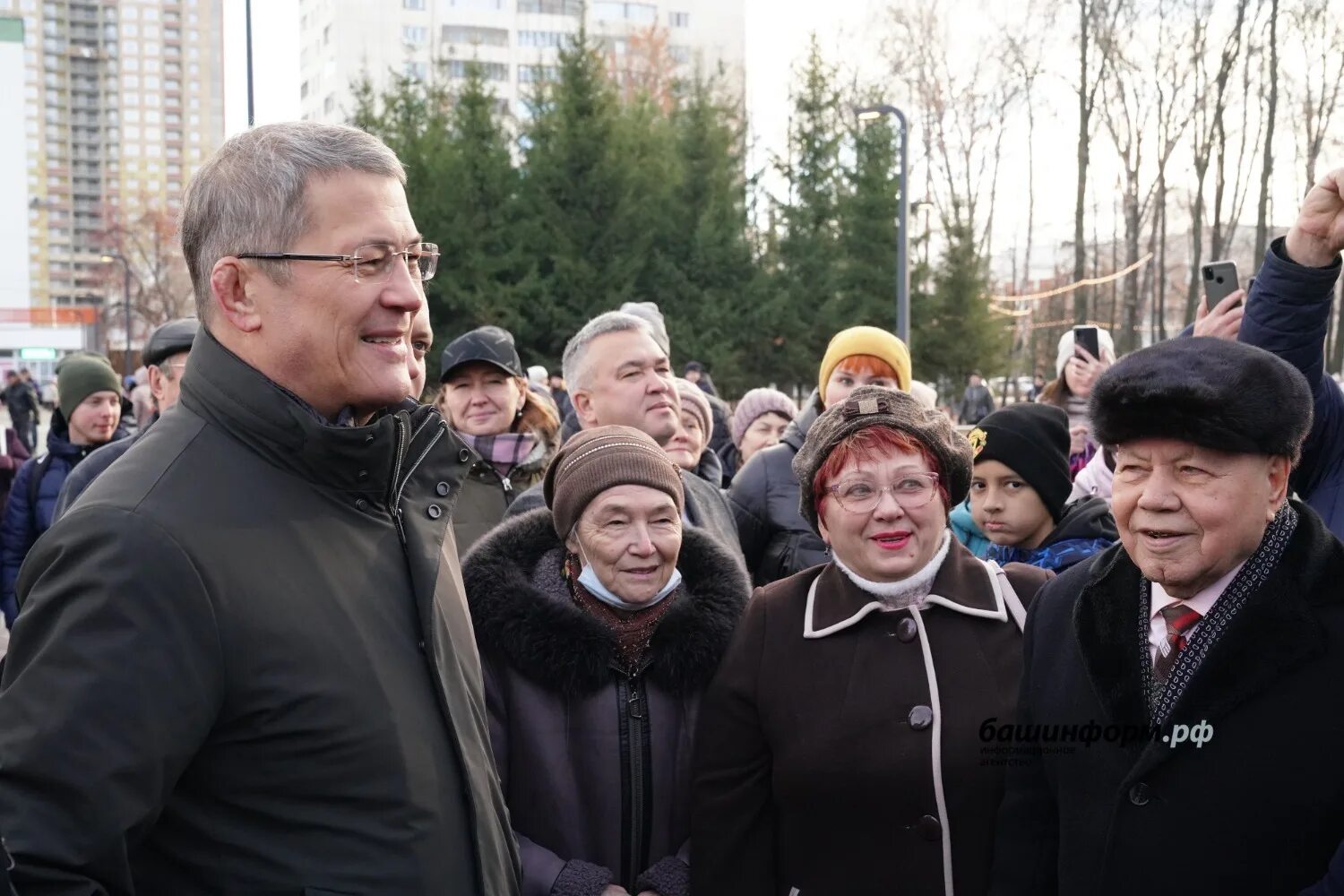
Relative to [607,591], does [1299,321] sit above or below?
above

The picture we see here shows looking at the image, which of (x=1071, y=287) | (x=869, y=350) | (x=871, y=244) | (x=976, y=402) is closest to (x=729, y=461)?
(x=869, y=350)

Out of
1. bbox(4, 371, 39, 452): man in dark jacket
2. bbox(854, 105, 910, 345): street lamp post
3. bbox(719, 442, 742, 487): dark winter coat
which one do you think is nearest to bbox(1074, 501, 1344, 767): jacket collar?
bbox(719, 442, 742, 487): dark winter coat

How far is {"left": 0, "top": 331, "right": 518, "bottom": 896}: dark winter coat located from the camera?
185 centimetres

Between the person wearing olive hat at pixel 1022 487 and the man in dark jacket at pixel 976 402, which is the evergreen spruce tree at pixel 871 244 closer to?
the man in dark jacket at pixel 976 402

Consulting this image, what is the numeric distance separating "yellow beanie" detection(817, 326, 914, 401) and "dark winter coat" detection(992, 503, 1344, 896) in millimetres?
3190

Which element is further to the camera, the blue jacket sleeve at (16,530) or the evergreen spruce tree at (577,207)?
the evergreen spruce tree at (577,207)

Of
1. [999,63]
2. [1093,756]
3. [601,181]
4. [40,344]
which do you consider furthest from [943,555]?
[40,344]

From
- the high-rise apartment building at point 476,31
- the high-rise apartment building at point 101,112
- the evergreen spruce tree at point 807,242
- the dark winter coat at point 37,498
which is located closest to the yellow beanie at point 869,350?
the dark winter coat at point 37,498

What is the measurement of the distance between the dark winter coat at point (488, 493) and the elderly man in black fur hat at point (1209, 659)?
2943 millimetres

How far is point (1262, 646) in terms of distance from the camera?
2.47 m

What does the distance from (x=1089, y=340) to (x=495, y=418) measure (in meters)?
3.04

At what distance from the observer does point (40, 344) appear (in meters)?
93.6

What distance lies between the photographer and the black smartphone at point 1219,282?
140 inches

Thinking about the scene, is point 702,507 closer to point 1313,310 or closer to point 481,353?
point 481,353
